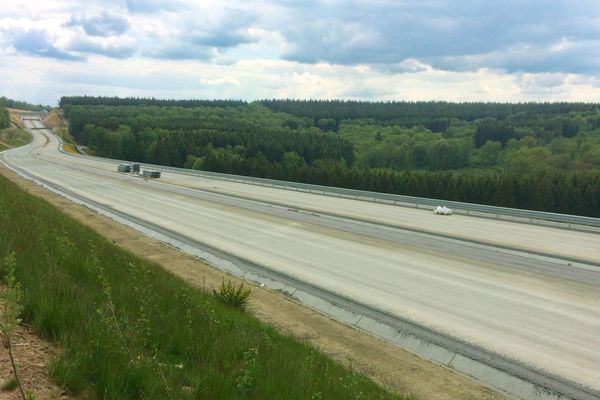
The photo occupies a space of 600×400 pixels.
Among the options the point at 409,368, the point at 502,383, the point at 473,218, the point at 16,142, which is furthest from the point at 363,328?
the point at 16,142

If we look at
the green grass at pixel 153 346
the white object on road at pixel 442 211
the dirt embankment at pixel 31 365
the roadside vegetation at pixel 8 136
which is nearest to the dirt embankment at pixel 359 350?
the green grass at pixel 153 346

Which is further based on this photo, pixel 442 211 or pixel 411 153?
pixel 411 153

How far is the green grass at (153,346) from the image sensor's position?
5289 mm

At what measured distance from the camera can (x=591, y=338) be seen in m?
11.1

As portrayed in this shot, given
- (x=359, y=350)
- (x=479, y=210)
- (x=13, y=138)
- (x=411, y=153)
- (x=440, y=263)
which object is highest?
(x=359, y=350)

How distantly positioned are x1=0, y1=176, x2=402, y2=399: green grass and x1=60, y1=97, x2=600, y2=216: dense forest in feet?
180

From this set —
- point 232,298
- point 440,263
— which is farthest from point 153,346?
point 440,263

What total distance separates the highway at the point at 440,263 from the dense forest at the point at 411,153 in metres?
30.6

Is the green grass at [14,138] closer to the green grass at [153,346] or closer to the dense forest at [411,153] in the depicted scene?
the dense forest at [411,153]

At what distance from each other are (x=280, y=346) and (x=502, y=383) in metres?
4.00

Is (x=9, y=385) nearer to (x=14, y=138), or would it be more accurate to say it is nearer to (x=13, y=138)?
(x=14, y=138)

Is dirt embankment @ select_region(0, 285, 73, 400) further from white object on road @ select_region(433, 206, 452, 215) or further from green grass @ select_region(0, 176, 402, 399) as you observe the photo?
white object on road @ select_region(433, 206, 452, 215)

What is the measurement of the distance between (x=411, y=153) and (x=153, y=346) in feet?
458

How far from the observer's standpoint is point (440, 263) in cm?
1794
